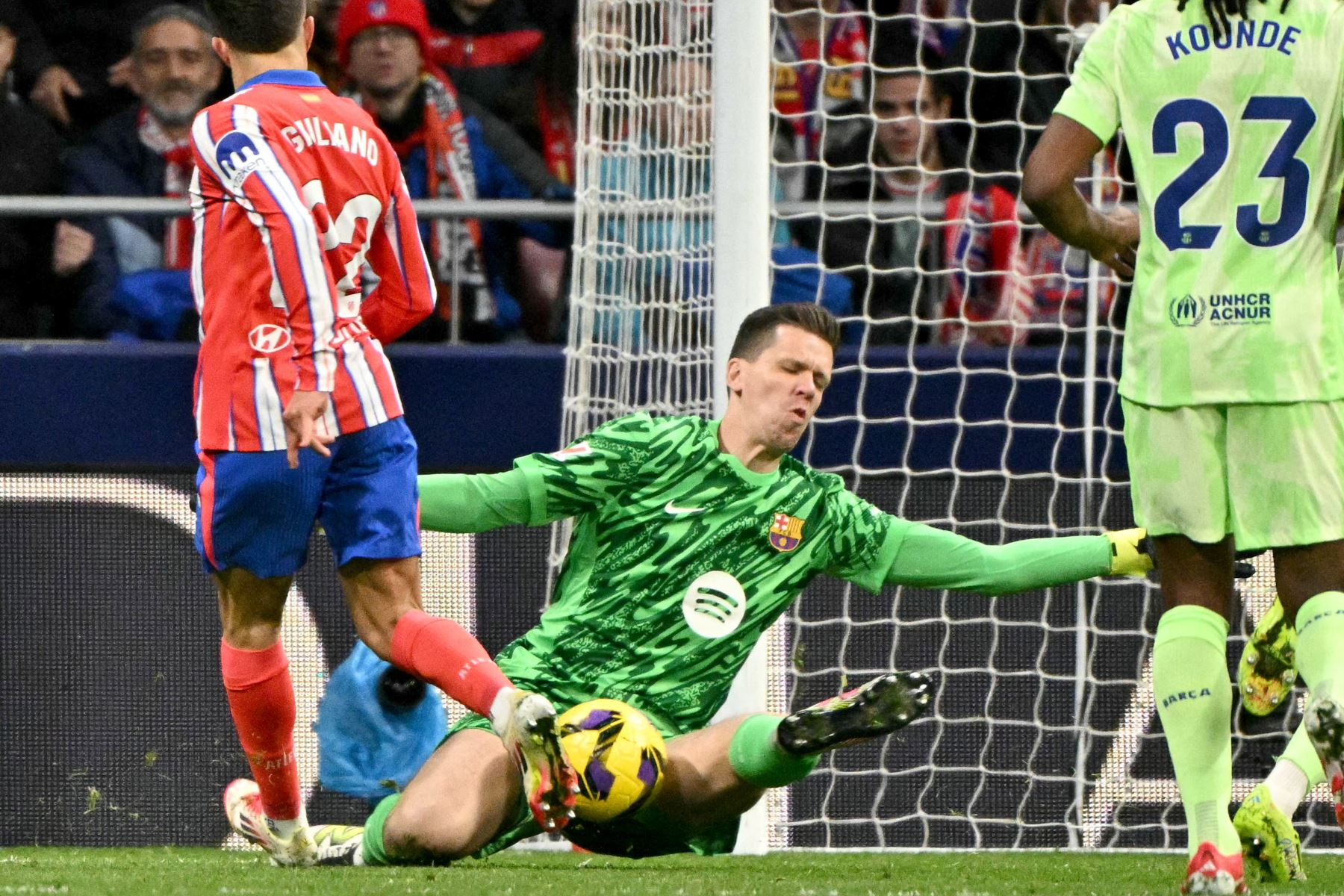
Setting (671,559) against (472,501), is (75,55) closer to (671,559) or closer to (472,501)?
(472,501)

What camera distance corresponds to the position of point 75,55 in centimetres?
732

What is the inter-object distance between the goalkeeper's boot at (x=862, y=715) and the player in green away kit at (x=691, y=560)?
203 millimetres

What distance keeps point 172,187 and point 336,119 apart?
3538 mm

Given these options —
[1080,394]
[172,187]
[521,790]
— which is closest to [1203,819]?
[521,790]

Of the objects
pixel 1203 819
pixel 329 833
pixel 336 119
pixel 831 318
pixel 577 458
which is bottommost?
pixel 329 833

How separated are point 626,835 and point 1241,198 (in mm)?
1757

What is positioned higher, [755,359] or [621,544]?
[755,359]

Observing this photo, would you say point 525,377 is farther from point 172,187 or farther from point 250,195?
point 250,195

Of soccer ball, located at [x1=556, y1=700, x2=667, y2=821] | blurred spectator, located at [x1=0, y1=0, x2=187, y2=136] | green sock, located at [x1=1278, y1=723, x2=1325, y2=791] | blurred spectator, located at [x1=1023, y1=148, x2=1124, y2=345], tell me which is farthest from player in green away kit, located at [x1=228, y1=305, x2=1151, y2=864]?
blurred spectator, located at [x1=0, y1=0, x2=187, y2=136]

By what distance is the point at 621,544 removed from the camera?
13.5 feet

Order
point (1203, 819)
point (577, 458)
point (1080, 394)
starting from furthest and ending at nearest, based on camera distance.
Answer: point (1080, 394) < point (577, 458) < point (1203, 819)

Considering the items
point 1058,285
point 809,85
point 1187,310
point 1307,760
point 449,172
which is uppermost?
point 809,85

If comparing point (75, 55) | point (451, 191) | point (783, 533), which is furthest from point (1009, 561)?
point (75, 55)

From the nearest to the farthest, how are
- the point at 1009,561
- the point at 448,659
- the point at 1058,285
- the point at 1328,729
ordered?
the point at 1328,729 < the point at 448,659 < the point at 1009,561 < the point at 1058,285
